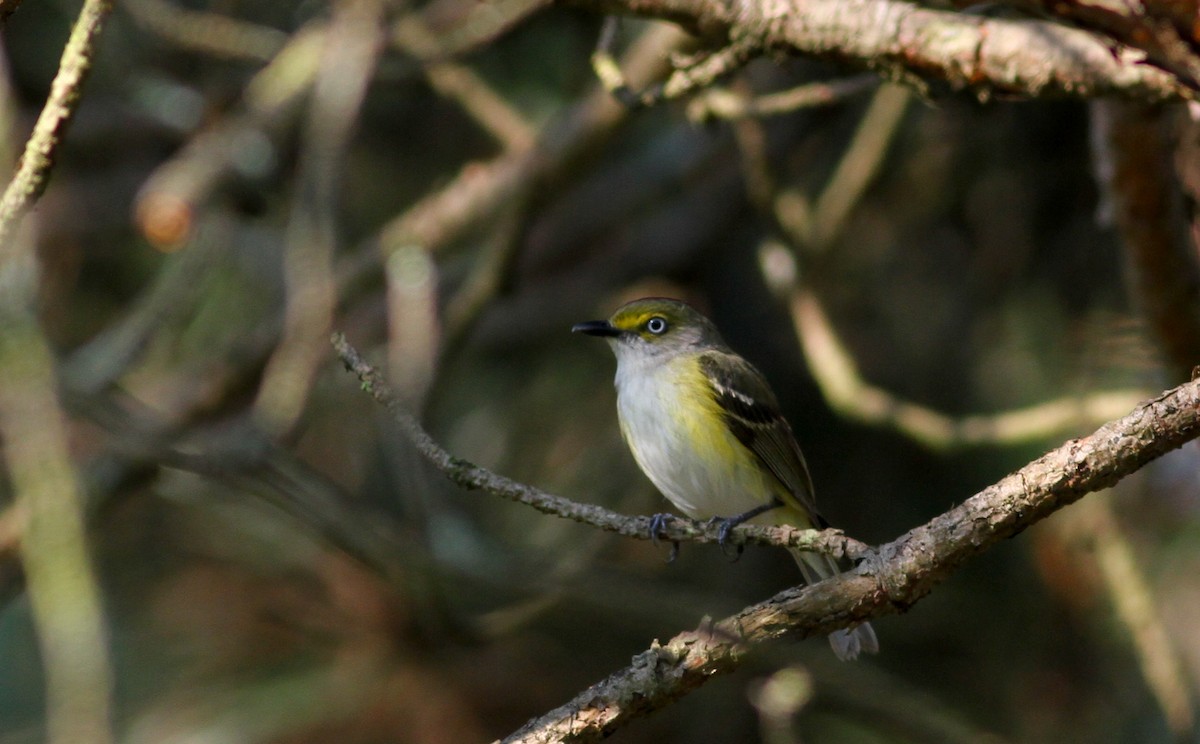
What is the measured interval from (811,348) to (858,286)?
1115 millimetres

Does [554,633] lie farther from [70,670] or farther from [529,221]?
[70,670]

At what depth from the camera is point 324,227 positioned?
4340 mm

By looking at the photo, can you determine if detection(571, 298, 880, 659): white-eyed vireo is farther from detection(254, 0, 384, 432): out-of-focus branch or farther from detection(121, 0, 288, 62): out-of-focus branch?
detection(121, 0, 288, 62): out-of-focus branch

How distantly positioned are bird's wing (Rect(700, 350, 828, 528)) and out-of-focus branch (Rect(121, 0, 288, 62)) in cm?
217

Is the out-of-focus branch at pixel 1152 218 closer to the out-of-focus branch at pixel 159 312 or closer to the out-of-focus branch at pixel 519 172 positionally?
the out-of-focus branch at pixel 519 172

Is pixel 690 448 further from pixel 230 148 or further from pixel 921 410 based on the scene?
pixel 230 148

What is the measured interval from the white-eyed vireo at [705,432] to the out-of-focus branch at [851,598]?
2.28 metres

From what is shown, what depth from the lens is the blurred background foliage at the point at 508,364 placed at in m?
4.48

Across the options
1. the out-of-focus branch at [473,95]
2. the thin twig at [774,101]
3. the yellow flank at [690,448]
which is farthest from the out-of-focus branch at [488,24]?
the yellow flank at [690,448]

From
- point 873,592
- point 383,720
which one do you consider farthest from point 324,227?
point 873,592

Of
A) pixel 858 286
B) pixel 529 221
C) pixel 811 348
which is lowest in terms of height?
pixel 811 348

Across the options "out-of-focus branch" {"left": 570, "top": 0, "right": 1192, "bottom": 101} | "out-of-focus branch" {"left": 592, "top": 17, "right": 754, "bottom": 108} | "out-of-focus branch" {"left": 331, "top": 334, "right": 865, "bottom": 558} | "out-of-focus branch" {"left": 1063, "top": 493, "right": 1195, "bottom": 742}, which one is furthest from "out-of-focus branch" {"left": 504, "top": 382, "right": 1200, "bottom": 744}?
"out-of-focus branch" {"left": 1063, "top": 493, "right": 1195, "bottom": 742}

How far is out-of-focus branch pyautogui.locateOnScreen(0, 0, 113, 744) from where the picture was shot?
329 cm

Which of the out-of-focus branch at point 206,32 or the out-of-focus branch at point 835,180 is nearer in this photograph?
the out-of-focus branch at point 206,32
